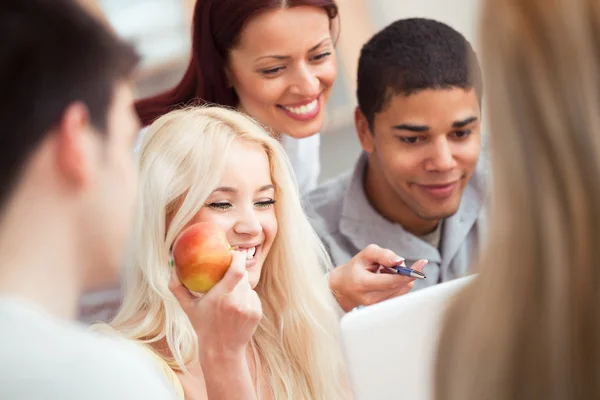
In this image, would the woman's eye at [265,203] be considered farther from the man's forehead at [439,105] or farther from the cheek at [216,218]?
the man's forehead at [439,105]

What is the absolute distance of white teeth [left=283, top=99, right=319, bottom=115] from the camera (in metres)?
0.98

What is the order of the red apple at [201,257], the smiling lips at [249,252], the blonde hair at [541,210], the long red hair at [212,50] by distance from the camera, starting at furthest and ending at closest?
the long red hair at [212,50], the smiling lips at [249,252], the red apple at [201,257], the blonde hair at [541,210]

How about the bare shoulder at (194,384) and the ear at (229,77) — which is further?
the ear at (229,77)

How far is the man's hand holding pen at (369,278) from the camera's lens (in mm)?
942

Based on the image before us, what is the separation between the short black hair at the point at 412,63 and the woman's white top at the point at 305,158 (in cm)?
8

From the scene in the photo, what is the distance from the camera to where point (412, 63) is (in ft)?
3.30

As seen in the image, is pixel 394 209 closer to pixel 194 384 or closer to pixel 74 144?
pixel 194 384

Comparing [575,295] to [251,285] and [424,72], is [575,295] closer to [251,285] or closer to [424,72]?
[251,285]

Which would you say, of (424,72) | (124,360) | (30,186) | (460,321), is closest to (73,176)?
(30,186)

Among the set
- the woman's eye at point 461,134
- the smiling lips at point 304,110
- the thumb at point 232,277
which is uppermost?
the smiling lips at point 304,110

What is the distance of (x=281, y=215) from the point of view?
88cm

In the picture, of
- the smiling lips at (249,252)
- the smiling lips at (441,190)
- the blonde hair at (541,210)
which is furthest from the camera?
the smiling lips at (441,190)

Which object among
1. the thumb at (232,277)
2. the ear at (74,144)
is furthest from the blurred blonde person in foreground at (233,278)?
the ear at (74,144)

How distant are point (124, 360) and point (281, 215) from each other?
0.39 meters
